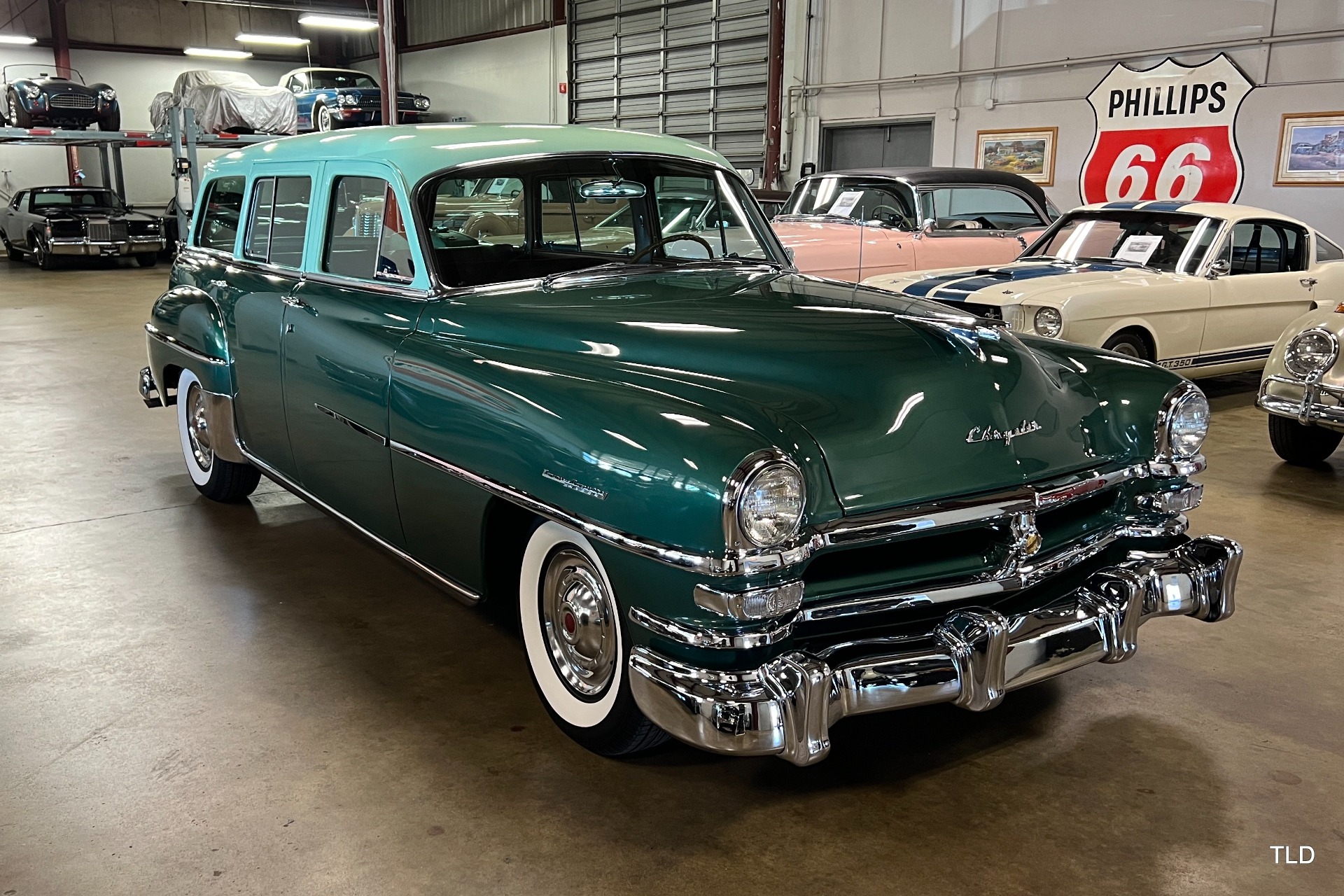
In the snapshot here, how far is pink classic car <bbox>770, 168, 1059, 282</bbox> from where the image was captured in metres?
8.74

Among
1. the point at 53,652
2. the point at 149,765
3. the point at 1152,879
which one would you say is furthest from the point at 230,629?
the point at 1152,879

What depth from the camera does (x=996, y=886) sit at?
232cm

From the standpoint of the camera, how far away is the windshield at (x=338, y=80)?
20328 mm

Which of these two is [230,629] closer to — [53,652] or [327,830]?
[53,652]

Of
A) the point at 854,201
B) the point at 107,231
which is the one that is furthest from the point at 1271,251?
the point at 107,231

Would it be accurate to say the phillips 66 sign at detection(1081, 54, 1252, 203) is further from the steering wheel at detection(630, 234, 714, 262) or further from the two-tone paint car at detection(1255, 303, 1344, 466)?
the steering wheel at detection(630, 234, 714, 262)

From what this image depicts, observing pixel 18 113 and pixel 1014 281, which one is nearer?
pixel 1014 281

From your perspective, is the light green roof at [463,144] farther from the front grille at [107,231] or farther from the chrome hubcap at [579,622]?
the front grille at [107,231]

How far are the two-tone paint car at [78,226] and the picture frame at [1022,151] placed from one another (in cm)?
1284

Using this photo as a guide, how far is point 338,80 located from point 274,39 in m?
6.95

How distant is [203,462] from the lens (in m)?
5.12

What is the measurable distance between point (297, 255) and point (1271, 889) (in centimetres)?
354

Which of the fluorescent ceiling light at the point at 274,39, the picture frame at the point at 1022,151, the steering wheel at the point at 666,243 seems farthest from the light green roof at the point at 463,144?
the fluorescent ceiling light at the point at 274,39

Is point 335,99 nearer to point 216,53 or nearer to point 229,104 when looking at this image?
point 229,104
